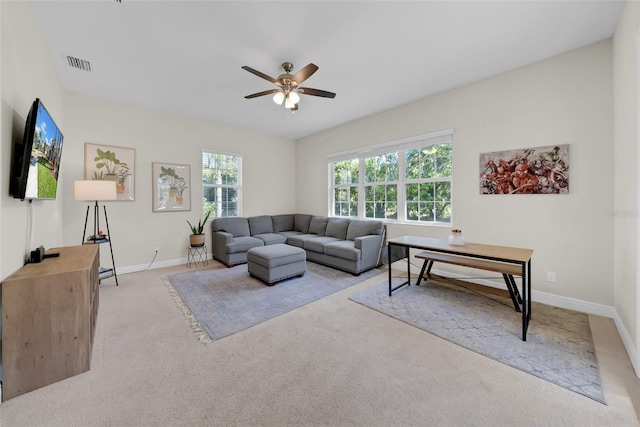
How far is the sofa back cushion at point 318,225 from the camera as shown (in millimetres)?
5320

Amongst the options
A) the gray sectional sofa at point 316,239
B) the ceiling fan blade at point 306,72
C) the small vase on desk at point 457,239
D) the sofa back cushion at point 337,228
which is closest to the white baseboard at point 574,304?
the gray sectional sofa at point 316,239

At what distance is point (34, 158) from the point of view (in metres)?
1.83

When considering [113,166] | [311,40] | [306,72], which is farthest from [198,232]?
[311,40]

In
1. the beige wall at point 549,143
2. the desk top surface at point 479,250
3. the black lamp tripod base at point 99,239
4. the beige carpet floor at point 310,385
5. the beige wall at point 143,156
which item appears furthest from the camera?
the beige wall at point 143,156

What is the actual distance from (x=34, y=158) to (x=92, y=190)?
4.70 ft

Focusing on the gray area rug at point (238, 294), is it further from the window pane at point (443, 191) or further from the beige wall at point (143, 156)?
the window pane at point (443, 191)

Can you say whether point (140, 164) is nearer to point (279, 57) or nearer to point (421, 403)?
point (279, 57)

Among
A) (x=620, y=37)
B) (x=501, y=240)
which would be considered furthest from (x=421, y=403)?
(x=620, y=37)

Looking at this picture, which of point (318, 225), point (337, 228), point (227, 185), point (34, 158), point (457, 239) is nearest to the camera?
point (34, 158)

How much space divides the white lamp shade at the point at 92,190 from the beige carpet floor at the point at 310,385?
65.4 inches

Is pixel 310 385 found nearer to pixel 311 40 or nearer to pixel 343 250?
pixel 343 250

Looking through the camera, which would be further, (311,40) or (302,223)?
(302,223)

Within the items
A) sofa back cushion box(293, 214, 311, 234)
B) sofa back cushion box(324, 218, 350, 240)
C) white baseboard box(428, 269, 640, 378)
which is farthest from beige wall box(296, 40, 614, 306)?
sofa back cushion box(293, 214, 311, 234)

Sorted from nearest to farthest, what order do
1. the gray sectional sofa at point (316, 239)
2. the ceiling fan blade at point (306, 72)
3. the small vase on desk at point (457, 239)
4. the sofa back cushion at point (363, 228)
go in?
the ceiling fan blade at point (306, 72)
the small vase on desk at point (457, 239)
the gray sectional sofa at point (316, 239)
the sofa back cushion at point (363, 228)
